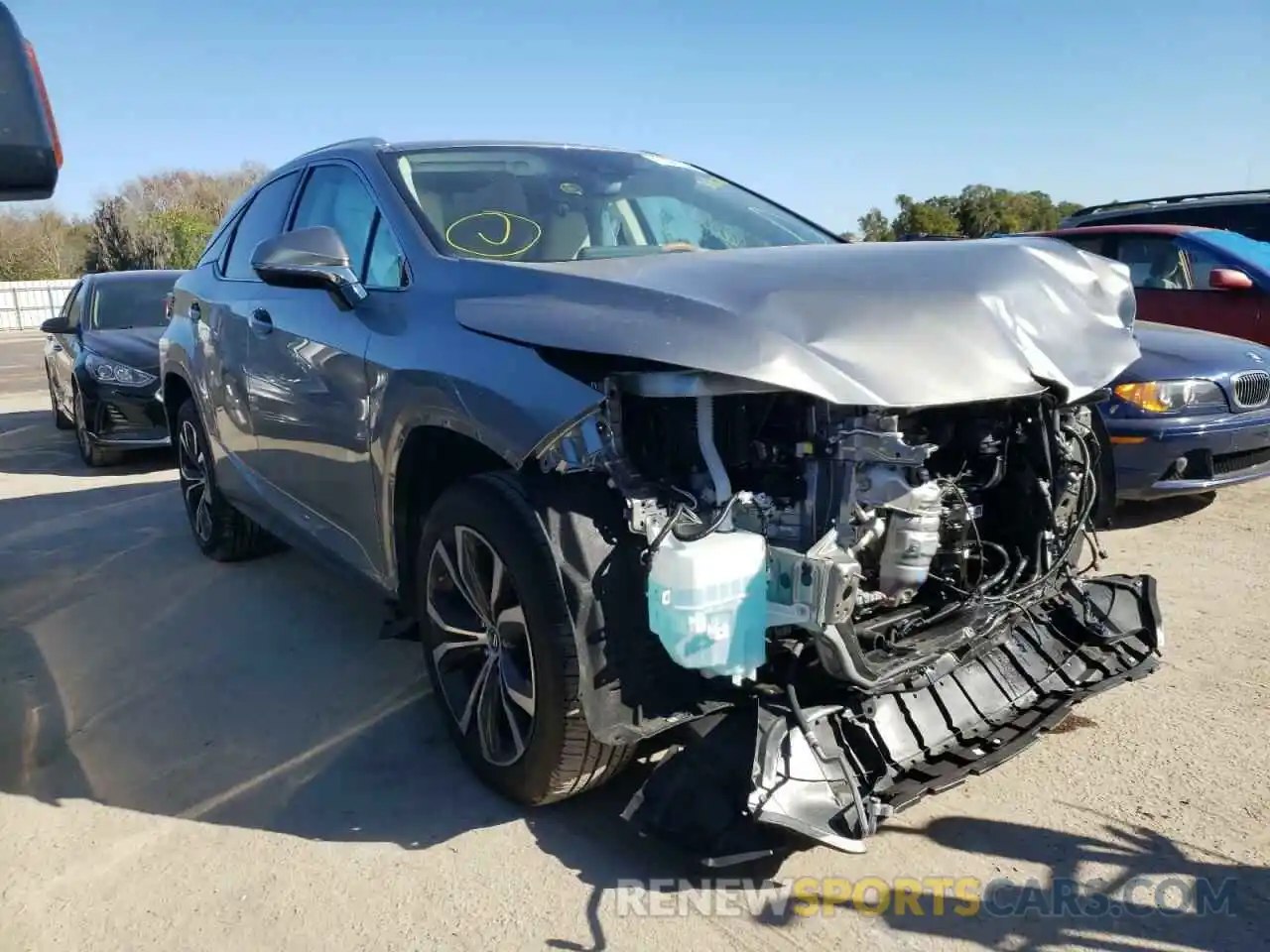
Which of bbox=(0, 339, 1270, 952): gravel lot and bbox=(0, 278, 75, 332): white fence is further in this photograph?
bbox=(0, 278, 75, 332): white fence

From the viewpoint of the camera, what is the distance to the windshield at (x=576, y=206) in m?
3.28

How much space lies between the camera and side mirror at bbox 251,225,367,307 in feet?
10.3

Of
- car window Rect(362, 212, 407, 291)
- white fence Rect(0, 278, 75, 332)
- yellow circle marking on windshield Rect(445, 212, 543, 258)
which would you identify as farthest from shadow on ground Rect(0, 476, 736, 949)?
white fence Rect(0, 278, 75, 332)

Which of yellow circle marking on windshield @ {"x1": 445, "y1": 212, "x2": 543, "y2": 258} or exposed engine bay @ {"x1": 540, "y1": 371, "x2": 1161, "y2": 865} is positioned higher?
yellow circle marking on windshield @ {"x1": 445, "y1": 212, "x2": 543, "y2": 258}

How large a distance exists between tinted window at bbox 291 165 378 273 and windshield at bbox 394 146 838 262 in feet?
0.64

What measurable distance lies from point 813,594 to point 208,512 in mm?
4026

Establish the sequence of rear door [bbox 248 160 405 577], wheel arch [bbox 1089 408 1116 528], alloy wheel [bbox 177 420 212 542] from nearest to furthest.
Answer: rear door [bbox 248 160 405 577]
wheel arch [bbox 1089 408 1116 528]
alloy wheel [bbox 177 420 212 542]

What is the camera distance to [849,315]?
2314 mm

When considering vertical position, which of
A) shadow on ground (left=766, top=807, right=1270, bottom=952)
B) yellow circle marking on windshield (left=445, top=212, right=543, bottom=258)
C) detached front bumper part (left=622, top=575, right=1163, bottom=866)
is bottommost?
shadow on ground (left=766, top=807, right=1270, bottom=952)

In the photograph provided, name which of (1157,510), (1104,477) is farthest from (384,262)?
(1157,510)

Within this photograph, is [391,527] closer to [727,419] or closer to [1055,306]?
[727,419]

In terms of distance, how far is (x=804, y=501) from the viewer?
246 centimetres

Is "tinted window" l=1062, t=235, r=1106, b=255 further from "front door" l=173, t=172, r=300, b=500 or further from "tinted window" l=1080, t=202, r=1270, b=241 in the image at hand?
"front door" l=173, t=172, r=300, b=500

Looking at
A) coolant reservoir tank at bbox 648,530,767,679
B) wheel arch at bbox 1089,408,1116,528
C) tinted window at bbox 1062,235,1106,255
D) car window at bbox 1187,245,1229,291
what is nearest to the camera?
coolant reservoir tank at bbox 648,530,767,679
